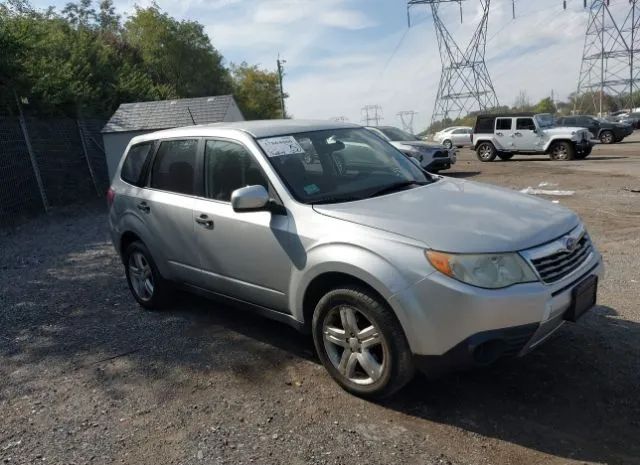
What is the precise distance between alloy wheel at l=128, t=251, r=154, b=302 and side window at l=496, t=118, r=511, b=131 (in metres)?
18.7

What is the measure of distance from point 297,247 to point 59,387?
204 cm

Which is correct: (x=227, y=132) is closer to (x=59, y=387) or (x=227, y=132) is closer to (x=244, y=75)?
(x=59, y=387)

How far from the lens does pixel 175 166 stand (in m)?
4.91

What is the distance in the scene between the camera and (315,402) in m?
3.57

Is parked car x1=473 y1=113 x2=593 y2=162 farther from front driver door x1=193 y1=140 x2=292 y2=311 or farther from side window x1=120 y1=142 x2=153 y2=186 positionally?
front driver door x1=193 y1=140 x2=292 y2=311

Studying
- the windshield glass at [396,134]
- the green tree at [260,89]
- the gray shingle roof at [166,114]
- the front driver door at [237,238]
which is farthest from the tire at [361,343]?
the green tree at [260,89]

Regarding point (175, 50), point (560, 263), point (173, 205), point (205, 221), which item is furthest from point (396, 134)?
point (175, 50)

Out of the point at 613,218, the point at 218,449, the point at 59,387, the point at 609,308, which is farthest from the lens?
the point at 613,218

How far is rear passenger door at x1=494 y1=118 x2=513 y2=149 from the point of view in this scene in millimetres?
21359

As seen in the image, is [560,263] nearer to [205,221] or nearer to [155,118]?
[205,221]

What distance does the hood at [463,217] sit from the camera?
314 centimetres

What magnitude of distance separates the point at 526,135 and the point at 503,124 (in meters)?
1.08

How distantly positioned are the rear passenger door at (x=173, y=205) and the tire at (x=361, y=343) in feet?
4.88

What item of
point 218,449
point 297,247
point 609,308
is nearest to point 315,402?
point 218,449
